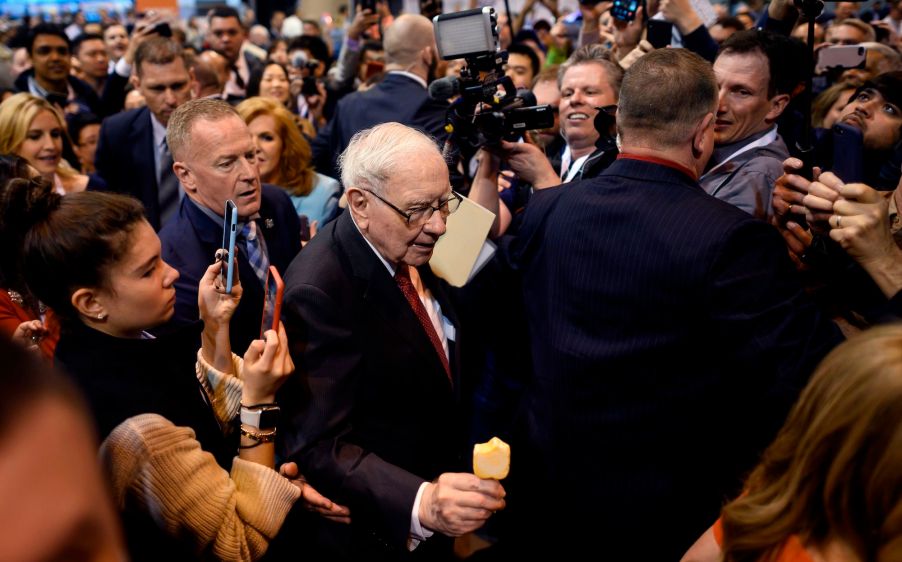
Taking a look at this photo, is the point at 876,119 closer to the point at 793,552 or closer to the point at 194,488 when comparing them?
the point at 793,552

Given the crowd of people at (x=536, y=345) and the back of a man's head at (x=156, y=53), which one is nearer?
the crowd of people at (x=536, y=345)

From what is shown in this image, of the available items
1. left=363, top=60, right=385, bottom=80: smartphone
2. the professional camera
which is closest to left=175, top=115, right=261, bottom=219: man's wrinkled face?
the professional camera

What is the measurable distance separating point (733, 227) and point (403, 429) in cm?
96

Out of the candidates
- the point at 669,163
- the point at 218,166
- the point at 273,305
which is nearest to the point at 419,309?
the point at 273,305

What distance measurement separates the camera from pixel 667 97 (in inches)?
73.5

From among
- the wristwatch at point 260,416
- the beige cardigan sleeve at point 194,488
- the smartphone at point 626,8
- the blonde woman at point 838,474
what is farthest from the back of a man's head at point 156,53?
the blonde woman at point 838,474

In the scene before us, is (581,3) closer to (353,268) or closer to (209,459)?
(353,268)

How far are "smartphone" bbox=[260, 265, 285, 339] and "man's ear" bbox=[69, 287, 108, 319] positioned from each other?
1.21ft

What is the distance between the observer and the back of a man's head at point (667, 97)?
1.87 metres

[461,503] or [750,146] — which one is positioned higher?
[750,146]

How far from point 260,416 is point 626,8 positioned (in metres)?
2.83

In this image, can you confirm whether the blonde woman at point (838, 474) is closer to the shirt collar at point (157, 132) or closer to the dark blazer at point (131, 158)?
the dark blazer at point (131, 158)

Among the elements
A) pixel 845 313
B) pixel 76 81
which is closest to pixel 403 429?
pixel 845 313

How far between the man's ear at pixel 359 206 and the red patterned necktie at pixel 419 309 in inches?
7.6
